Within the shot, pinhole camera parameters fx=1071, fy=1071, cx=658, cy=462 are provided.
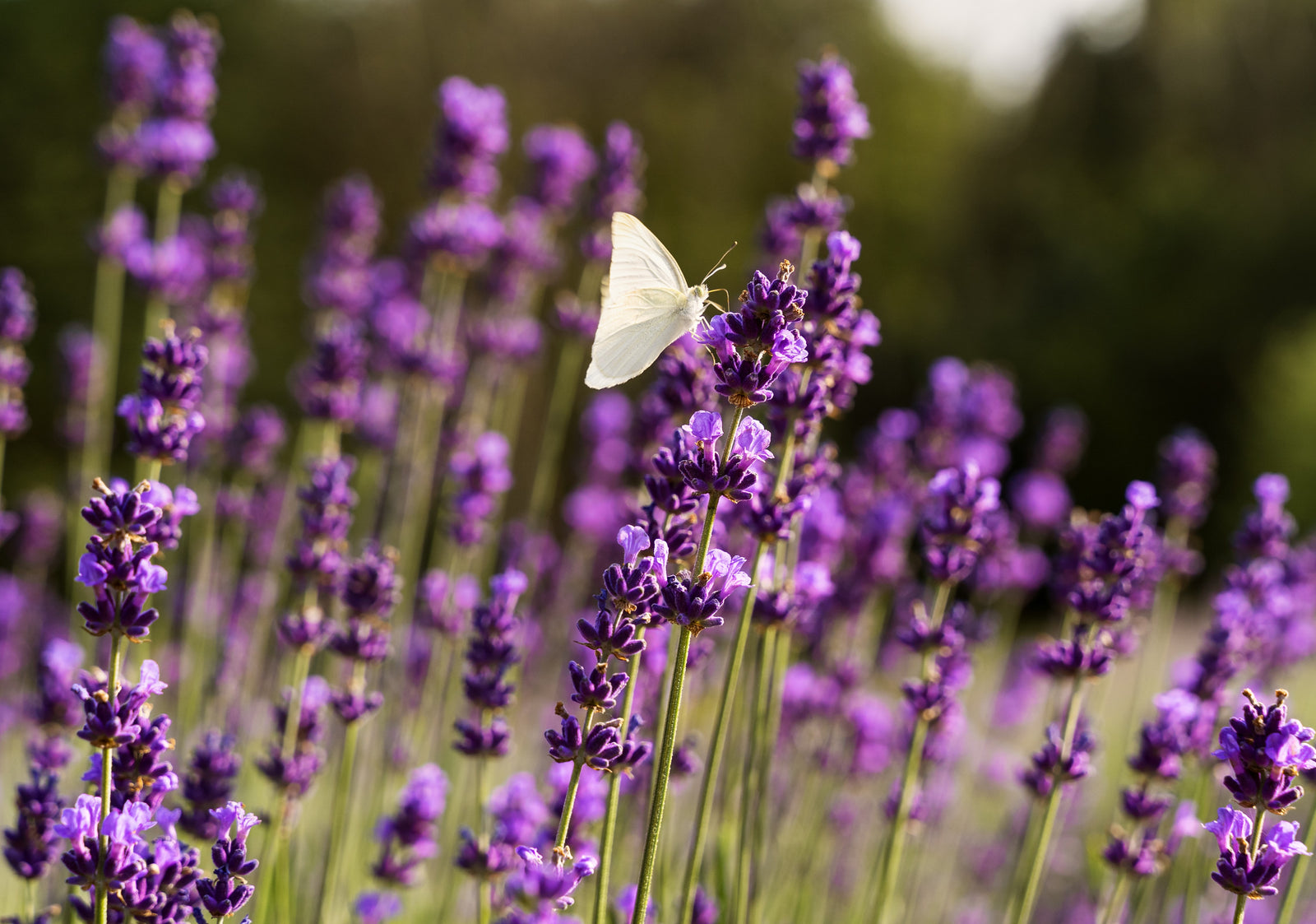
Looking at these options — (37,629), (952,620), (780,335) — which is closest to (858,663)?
(952,620)

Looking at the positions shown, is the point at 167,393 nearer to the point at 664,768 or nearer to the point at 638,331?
the point at 638,331

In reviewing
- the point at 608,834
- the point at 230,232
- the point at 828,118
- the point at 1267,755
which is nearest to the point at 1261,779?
the point at 1267,755

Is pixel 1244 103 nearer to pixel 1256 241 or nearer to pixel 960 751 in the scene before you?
pixel 1256 241

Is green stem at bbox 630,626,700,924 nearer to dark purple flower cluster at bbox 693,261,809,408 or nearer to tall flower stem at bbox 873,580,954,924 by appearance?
dark purple flower cluster at bbox 693,261,809,408

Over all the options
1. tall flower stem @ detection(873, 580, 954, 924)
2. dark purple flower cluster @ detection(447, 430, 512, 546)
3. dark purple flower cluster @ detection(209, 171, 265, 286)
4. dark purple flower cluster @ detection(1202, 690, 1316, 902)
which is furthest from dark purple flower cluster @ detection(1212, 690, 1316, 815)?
dark purple flower cluster @ detection(209, 171, 265, 286)

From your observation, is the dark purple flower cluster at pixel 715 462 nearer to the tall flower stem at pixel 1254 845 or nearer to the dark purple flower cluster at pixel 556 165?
the tall flower stem at pixel 1254 845

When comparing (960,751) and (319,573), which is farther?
(960,751)

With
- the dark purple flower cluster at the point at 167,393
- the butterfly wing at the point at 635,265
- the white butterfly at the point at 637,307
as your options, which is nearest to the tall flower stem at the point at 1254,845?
the white butterfly at the point at 637,307
